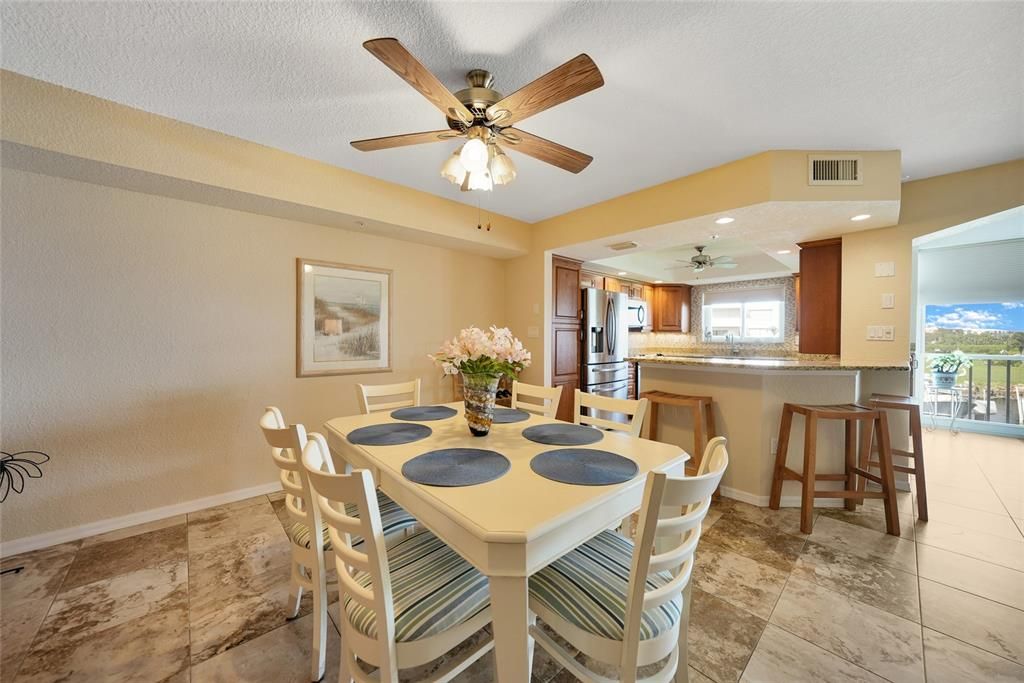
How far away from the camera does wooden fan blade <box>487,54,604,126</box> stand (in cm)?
116

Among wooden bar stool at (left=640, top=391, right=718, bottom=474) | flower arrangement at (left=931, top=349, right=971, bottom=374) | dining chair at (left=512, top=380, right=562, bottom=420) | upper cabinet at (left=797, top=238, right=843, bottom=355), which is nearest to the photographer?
dining chair at (left=512, top=380, right=562, bottom=420)

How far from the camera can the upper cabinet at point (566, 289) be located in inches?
152

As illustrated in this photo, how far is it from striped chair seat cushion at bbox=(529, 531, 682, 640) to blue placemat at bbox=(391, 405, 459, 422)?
1022 mm

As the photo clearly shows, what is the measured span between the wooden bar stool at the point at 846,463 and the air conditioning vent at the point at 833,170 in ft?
4.78

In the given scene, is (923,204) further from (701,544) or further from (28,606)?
(28,606)

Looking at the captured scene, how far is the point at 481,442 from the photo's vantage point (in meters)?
1.50

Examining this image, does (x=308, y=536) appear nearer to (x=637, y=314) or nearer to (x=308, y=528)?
(x=308, y=528)

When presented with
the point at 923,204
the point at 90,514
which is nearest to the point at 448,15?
the point at 90,514

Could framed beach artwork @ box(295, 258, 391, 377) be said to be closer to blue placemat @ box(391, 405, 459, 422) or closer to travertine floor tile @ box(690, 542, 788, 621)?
blue placemat @ box(391, 405, 459, 422)

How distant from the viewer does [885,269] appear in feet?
9.39

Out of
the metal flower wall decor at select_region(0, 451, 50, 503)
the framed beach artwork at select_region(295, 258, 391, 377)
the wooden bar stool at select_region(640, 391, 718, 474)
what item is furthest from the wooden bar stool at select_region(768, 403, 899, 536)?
the metal flower wall decor at select_region(0, 451, 50, 503)

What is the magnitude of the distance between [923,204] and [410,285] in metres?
4.15

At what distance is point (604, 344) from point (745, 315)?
3072 mm

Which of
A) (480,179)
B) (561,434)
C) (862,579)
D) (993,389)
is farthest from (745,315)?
(480,179)
